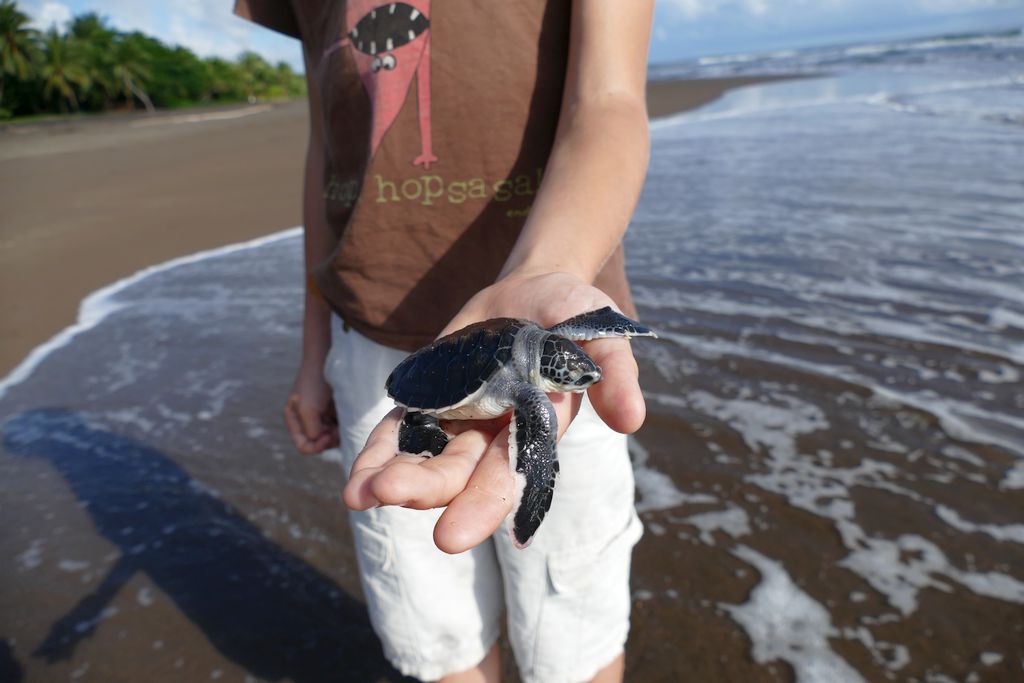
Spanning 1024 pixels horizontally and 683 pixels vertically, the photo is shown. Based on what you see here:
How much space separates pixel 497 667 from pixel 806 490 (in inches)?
73.6

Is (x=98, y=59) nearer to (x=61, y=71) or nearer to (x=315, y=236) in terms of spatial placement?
(x=61, y=71)

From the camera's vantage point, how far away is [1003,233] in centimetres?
582

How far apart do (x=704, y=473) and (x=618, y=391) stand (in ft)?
8.26

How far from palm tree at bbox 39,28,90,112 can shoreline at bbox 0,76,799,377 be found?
29031mm

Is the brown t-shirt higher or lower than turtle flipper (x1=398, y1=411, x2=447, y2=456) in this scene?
higher

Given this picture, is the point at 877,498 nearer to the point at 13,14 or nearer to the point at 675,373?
the point at 675,373

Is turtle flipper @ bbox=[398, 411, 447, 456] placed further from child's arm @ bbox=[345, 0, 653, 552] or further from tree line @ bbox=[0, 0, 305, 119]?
tree line @ bbox=[0, 0, 305, 119]

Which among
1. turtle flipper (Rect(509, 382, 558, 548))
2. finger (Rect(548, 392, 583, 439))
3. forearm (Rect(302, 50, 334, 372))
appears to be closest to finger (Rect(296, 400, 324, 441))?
forearm (Rect(302, 50, 334, 372))

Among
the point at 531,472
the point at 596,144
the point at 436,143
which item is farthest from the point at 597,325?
the point at 436,143

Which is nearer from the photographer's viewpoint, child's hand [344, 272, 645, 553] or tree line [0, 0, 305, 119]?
child's hand [344, 272, 645, 553]

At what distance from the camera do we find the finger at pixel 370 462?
3.34 feet

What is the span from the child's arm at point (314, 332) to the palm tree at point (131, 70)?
49.6 m

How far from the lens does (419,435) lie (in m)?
1.24

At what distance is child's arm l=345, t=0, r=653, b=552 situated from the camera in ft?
3.25
